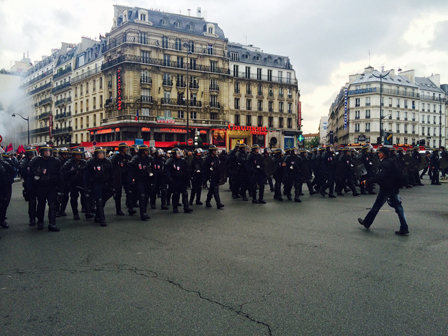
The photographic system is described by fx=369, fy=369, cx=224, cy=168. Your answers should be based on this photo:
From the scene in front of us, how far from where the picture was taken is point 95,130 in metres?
49.8

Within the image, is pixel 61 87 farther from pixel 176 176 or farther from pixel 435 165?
pixel 176 176

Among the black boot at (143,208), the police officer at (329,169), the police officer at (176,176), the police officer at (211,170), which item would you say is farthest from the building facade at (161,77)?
the black boot at (143,208)

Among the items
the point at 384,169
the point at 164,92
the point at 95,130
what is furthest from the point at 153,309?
the point at 95,130

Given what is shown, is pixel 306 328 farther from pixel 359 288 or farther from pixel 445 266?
pixel 445 266

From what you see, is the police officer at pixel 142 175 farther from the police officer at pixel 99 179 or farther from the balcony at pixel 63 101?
the balcony at pixel 63 101

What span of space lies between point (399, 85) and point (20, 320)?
8199 cm

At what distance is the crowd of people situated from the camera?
7.86 metres

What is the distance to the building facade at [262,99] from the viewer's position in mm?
53338

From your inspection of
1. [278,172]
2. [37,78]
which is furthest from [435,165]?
[37,78]

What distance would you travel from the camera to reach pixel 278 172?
13.3 meters

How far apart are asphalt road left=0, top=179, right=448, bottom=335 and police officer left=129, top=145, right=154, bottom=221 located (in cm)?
110

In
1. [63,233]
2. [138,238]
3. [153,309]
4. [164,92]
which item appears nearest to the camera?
[153,309]

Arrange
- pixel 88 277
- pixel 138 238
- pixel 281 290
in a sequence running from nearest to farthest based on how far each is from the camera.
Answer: pixel 281 290 → pixel 88 277 → pixel 138 238

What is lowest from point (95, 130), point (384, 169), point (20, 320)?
point (20, 320)
